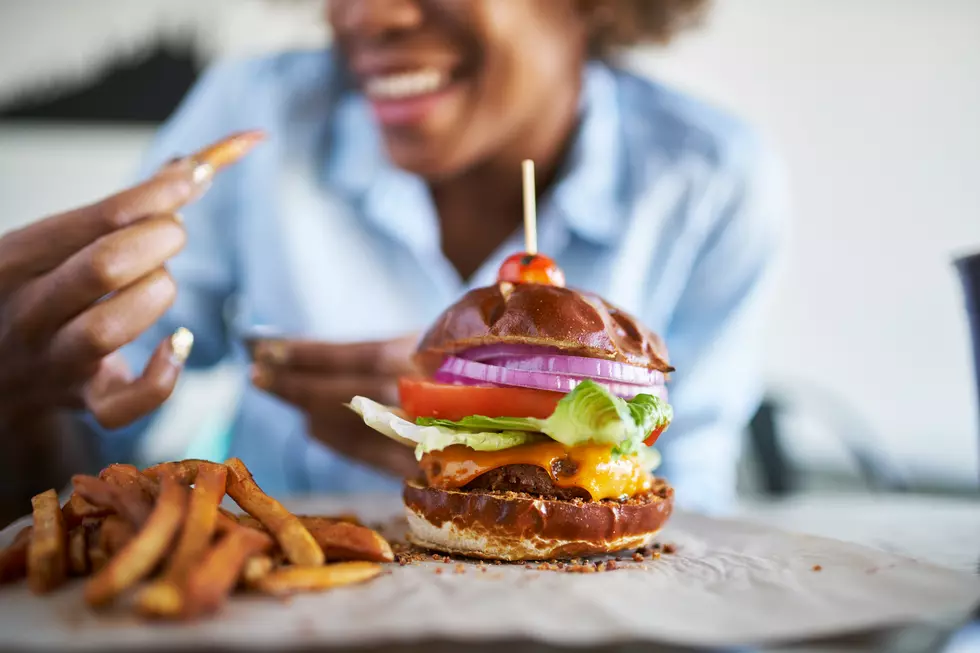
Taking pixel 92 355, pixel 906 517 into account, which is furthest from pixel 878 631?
pixel 92 355

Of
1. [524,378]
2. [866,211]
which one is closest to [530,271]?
[524,378]

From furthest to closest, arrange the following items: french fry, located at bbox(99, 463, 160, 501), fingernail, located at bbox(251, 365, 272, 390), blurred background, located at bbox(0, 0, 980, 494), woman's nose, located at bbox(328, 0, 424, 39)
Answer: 1. blurred background, located at bbox(0, 0, 980, 494)
2. woman's nose, located at bbox(328, 0, 424, 39)
3. fingernail, located at bbox(251, 365, 272, 390)
4. french fry, located at bbox(99, 463, 160, 501)

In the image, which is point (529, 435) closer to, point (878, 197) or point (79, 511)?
point (79, 511)

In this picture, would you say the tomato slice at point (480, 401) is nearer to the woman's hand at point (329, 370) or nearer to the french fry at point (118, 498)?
the french fry at point (118, 498)

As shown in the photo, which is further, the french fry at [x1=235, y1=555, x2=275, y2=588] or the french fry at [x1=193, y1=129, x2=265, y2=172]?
the french fry at [x1=193, y1=129, x2=265, y2=172]

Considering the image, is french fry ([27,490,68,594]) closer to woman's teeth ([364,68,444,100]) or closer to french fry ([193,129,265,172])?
french fry ([193,129,265,172])

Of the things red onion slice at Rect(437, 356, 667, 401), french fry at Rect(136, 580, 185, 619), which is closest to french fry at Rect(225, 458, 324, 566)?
french fry at Rect(136, 580, 185, 619)

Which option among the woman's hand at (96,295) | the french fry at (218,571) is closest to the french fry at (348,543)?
the french fry at (218,571)
